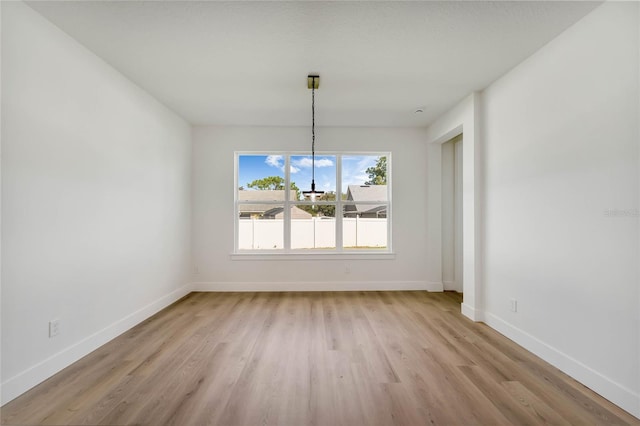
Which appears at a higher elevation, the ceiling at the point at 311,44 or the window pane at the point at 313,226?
the ceiling at the point at 311,44

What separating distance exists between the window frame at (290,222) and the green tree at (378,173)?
7 centimetres

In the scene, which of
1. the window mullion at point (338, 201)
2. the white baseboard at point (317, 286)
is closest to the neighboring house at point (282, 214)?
the window mullion at point (338, 201)

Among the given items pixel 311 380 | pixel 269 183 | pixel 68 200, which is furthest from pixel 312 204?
pixel 68 200

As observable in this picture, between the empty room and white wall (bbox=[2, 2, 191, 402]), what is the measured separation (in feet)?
0.05

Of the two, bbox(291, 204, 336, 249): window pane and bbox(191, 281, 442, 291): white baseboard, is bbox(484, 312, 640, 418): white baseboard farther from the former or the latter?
bbox(291, 204, 336, 249): window pane

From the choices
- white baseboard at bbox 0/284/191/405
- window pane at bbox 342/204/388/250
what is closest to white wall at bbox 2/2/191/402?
white baseboard at bbox 0/284/191/405

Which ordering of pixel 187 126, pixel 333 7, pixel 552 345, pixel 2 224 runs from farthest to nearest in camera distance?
pixel 187 126, pixel 552 345, pixel 333 7, pixel 2 224

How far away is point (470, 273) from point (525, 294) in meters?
0.75

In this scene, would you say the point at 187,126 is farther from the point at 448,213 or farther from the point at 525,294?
the point at 525,294

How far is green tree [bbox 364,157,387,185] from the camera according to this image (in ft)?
15.7

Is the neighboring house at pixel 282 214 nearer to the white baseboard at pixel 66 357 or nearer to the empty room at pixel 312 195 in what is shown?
the empty room at pixel 312 195

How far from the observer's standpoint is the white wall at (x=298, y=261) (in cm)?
450

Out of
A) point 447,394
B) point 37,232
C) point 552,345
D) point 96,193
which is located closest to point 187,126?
point 96,193

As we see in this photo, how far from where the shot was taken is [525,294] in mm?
2615
